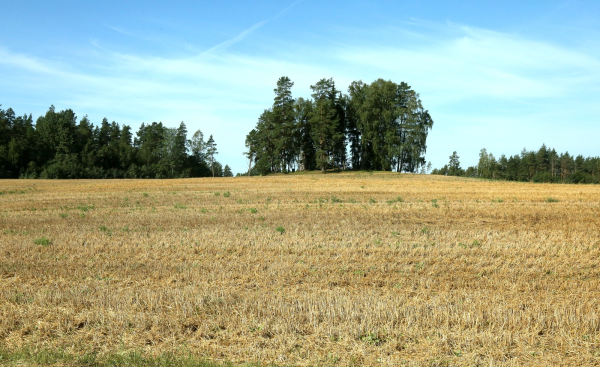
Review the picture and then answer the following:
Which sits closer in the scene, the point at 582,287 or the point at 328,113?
the point at 582,287

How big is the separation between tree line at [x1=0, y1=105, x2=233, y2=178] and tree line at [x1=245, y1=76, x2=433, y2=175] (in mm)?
21013

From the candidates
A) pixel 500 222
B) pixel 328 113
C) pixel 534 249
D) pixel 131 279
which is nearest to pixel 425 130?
pixel 328 113

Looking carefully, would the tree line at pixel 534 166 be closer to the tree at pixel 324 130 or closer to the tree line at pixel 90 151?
the tree at pixel 324 130

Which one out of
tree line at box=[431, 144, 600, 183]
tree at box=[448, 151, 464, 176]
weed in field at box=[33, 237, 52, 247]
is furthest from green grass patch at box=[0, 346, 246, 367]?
tree at box=[448, 151, 464, 176]

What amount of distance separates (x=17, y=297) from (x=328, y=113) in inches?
2746

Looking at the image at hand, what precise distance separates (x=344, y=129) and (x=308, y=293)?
253 feet

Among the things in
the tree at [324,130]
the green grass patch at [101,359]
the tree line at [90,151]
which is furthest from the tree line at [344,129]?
the green grass patch at [101,359]

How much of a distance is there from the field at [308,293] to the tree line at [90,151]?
217ft

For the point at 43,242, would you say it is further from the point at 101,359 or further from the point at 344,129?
the point at 344,129

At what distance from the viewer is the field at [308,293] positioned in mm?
6234

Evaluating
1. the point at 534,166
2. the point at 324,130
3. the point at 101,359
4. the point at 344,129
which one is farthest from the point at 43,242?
the point at 534,166

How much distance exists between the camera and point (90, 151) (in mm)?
83500

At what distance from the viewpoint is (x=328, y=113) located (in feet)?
249

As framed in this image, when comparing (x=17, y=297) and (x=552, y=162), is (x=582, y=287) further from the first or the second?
(x=552, y=162)
